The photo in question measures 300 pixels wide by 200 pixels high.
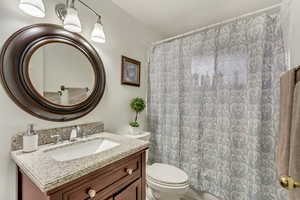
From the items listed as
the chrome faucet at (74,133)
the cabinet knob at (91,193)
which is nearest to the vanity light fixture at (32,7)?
the chrome faucet at (74,133)

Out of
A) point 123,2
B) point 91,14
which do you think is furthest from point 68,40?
point 123,2

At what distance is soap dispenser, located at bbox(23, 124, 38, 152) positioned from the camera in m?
0.83

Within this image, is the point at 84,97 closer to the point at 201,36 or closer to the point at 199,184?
the point at 201,36

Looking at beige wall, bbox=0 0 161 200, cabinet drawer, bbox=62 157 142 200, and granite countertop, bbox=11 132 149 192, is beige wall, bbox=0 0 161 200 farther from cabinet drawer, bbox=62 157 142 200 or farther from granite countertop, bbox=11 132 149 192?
cabinet drawer, bbox=62 157 142 200

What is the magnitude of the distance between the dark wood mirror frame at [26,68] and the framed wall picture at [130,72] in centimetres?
57

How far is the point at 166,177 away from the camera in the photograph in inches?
52.6

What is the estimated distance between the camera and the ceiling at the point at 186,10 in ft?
4.86

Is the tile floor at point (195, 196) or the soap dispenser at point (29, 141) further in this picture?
the tile floor at point (195, 196)

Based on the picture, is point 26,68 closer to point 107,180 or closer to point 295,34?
point 107,180

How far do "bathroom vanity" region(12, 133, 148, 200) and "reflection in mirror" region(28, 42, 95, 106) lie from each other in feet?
1.24

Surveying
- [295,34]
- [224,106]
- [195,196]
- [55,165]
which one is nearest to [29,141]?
[55,165]

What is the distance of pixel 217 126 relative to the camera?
138 centimetres

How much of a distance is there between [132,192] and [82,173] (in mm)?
454

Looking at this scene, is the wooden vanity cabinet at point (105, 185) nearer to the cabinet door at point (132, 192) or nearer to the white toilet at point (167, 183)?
the cabinet door at point (132, 192)
